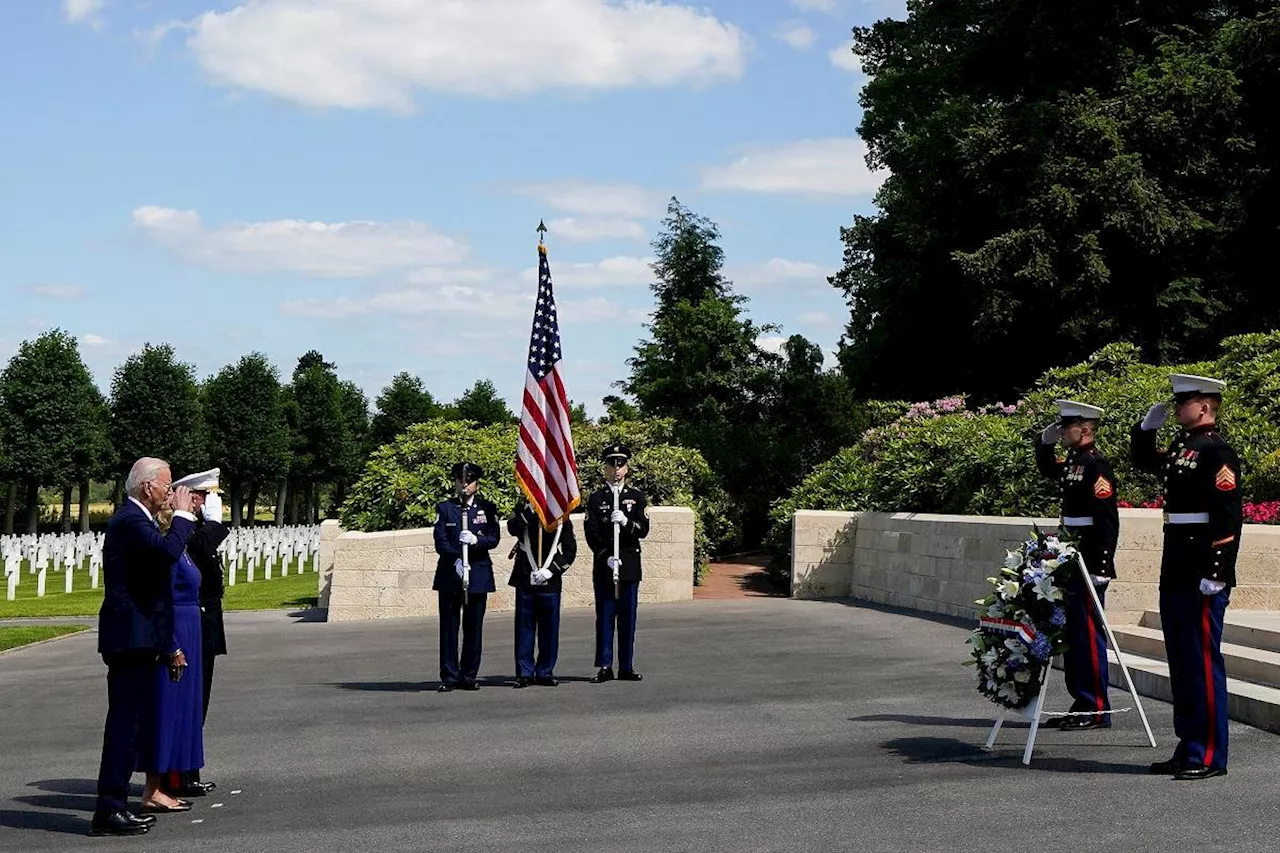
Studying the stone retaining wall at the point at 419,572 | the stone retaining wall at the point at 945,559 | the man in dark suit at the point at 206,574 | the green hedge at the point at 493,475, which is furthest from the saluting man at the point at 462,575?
the green hedge at the point at 493,475

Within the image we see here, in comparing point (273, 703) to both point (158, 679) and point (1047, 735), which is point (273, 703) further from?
point (1047, 735)

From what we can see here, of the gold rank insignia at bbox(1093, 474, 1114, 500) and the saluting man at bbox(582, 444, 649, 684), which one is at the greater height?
the gold rank insignia at bbox(1093, 474, 1114, 500)

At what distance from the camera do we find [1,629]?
2011cm

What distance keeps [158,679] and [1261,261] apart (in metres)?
29.8

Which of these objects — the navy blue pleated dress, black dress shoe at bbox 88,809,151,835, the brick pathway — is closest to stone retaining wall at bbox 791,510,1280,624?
the brick pathway

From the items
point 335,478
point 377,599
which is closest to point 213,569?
point 377,599

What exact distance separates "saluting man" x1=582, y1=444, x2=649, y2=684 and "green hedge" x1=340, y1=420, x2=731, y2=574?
8.65m

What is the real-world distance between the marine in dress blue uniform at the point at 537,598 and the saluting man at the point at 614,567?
1.05ft

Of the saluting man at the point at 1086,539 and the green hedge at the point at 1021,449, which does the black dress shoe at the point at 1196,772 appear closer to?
the saluting man at the point at 1086,539

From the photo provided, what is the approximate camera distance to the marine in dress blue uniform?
12.3 meters

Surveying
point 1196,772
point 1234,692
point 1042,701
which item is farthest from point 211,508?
point 1234,692

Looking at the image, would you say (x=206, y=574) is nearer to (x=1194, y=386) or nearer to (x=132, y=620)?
(x=132, y=620)

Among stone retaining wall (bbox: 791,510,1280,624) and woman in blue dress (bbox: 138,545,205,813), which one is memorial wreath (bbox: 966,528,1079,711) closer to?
stone retaining wall (bbox: 791,510,1280,624)

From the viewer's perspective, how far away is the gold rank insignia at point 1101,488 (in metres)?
9.19
